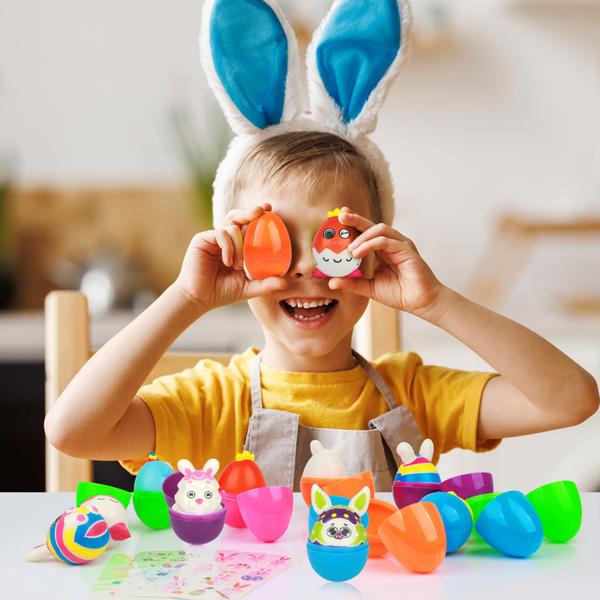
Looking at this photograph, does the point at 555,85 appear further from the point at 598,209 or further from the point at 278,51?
the point at 278,51

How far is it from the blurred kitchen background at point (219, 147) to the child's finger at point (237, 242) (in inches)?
58.3

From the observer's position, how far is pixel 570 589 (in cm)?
50

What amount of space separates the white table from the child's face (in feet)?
0.93

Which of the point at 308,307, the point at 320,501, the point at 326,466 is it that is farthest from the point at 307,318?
the point at 320,501

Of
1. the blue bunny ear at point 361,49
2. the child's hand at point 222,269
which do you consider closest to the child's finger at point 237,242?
the child's hand at point 222,269

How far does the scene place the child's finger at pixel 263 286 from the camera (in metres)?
0.82

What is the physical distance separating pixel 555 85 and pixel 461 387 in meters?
1.69

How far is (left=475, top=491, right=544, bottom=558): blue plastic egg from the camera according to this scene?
549 mm

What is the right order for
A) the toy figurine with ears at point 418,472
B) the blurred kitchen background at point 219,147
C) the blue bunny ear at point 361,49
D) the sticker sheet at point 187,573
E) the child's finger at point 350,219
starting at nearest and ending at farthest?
1. the sticker sheet at point 187,573
2. the toy figurine with ears at point 418,472
3. the child's finger at point 350,219
4. the blue bunny ear at point 361,49
5. the blurred kitchen background at point 219,147

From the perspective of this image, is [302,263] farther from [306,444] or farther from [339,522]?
[339,522]

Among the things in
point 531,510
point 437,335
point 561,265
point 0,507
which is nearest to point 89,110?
point 437,335

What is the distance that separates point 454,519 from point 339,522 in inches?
3.1

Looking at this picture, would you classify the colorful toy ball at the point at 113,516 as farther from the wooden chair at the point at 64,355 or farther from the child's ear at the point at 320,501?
the wooden chair at the point at 64,355

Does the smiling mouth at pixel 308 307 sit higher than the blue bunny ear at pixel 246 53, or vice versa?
the blue bunny ear at pixel 246 53
